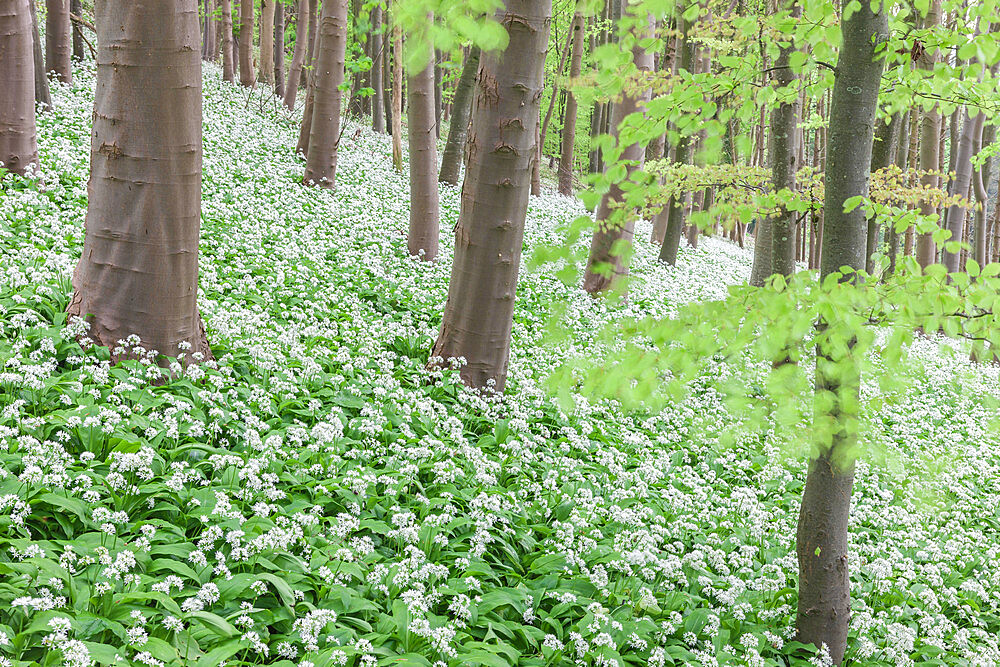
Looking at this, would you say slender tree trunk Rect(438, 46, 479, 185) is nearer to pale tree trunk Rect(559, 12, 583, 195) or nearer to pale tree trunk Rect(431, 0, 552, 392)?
pale tree trunk Rect(559, 12, 583, 195)

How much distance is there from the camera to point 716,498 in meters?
5.30

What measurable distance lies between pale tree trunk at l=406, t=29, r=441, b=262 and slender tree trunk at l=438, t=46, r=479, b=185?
3.51 m

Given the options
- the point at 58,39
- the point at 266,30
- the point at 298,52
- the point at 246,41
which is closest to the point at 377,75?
the point at 298,52

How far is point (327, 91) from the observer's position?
1141cm

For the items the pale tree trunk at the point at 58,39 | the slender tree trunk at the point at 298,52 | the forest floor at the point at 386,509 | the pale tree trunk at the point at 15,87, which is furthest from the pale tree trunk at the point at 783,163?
the slender tree trunk at the point at 298,52

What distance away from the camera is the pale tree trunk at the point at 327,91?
11.2 m

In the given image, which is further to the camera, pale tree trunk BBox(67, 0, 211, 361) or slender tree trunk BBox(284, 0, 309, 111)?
slender tree trunk BBox(284, 0, 309, 111)

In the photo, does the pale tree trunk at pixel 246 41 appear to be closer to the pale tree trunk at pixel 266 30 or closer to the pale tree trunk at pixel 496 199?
the pale tree trunk at pixel 266 30

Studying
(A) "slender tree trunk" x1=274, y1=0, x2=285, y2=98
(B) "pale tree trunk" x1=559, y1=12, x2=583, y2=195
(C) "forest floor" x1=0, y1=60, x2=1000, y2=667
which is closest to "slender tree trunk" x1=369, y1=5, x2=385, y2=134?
(A) "slender tree trunk" x1=274, y1=0, x2=285, y2=98

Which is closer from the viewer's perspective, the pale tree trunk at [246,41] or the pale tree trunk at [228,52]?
the pale tree trunk at [246,41]

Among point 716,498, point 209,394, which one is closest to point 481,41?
point 209,394

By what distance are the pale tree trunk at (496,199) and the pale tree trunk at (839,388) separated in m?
2.73

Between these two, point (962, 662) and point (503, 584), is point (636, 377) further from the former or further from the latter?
point (962, 662)

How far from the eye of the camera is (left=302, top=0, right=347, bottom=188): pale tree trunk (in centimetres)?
1120
